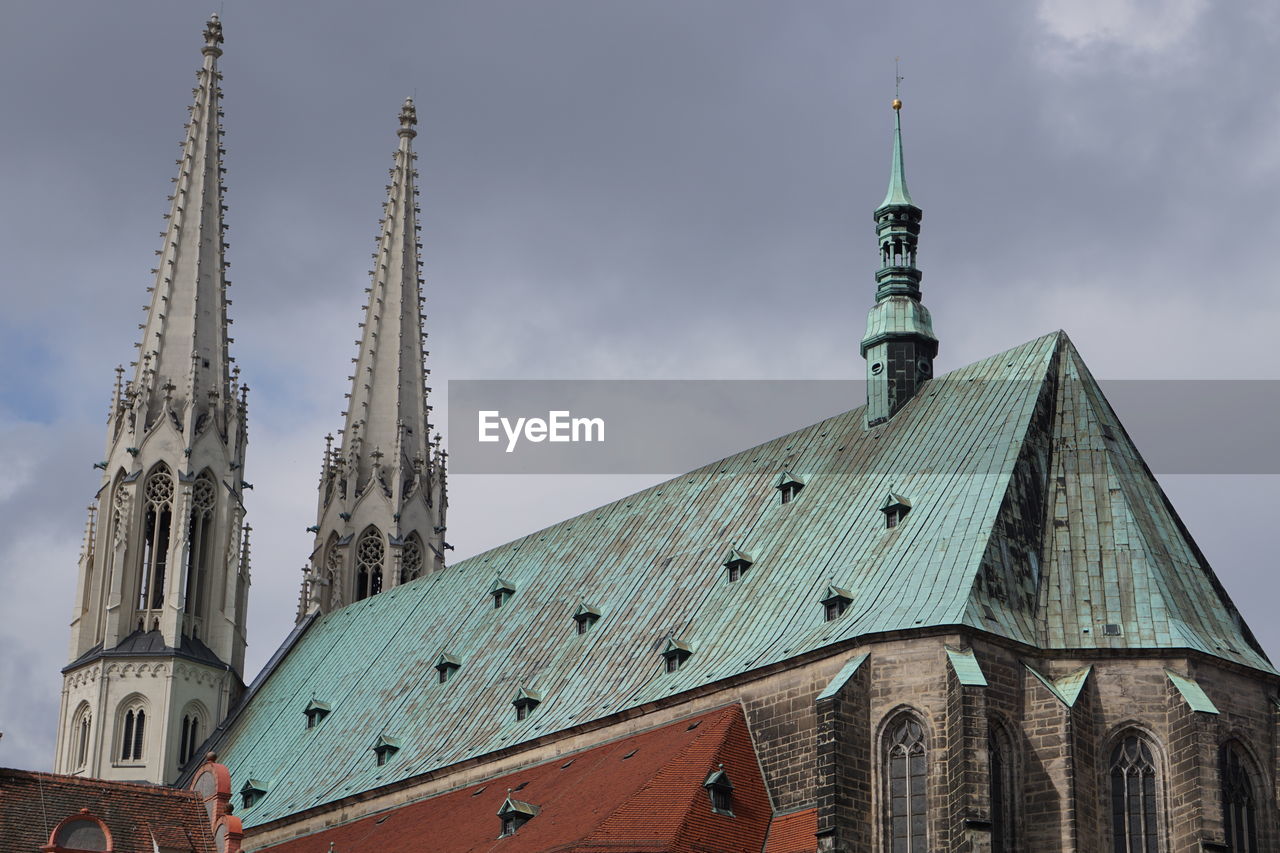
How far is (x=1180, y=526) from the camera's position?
5250 centimetres

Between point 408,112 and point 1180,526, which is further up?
point 408,112

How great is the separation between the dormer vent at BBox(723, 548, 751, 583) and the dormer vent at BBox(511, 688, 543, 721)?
579 centimetres

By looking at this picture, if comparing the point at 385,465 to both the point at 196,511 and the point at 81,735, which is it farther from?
the point at 81,735

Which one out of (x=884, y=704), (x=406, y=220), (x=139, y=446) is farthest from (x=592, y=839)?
(x=406, y=220)

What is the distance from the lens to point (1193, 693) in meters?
47.8

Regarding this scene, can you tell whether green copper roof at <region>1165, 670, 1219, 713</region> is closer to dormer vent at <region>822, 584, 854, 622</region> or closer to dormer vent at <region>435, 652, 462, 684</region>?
dormer vent at <region>822, 584, 854, 622</region>

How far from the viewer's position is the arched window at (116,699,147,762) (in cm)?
7031

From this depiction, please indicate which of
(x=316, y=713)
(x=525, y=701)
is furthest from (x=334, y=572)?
(x=525, y=701)

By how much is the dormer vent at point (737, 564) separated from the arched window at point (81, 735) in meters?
24.1

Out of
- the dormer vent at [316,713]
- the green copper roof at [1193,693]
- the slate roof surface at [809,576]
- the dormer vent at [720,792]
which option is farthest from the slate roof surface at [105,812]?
the green copper roof at [1193,693]

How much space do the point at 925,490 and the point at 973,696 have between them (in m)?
7.09

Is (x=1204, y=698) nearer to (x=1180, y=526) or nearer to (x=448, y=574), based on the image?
(x=1180, y=526)

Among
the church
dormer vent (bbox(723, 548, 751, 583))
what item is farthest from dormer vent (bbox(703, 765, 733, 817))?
dormer vent (bbox(723, 548, 751, 583))

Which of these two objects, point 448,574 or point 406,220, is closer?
point 448,574
